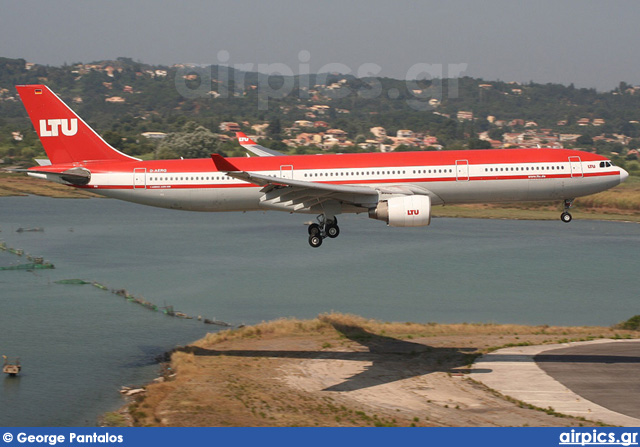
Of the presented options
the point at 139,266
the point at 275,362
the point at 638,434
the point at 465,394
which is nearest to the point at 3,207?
the point at 139,266

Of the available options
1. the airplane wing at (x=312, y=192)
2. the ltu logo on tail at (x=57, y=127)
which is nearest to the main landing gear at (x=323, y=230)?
the airplane wing at (x=312, y=192)

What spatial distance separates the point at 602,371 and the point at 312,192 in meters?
31.6

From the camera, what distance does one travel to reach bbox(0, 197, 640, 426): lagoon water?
75.4 metres

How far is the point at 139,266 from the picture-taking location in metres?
116

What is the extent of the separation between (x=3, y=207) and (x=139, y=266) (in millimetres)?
70007

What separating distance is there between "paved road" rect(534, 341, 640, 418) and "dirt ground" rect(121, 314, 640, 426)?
4958mm

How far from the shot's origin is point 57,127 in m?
48.4

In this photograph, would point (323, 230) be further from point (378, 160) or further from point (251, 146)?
point (251, 146)

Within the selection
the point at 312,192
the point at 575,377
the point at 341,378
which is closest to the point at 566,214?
the point at 312,192

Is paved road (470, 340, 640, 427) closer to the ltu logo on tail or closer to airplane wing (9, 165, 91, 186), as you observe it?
airplane wing (9, 165, 91, 186)

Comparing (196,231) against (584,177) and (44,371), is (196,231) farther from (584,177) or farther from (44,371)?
(584,177)

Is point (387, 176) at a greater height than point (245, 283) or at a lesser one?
greater

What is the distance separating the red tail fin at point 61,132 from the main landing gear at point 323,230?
13.0 meters

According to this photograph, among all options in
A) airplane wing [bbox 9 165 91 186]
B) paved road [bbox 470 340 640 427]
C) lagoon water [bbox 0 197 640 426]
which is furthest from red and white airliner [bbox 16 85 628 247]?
lagoon water [bbox 0 197 640 426]
